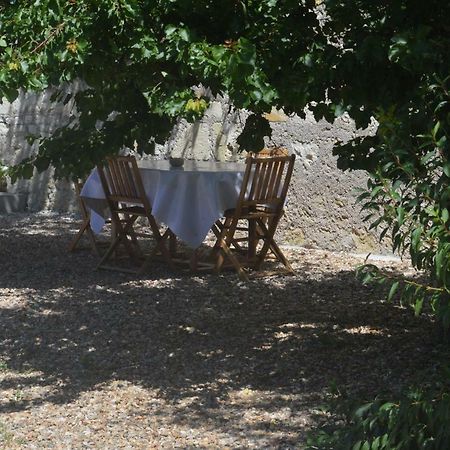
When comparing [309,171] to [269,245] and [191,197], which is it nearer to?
[269,245]

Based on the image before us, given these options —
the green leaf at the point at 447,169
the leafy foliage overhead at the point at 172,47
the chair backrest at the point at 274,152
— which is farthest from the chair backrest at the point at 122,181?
the green leaf at the point at 447,169

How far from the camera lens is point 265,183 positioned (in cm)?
757

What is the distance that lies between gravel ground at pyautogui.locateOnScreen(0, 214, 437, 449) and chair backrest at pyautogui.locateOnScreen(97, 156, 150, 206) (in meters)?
0.58

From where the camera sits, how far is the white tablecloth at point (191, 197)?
24.7 ft

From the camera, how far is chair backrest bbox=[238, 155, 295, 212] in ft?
24.2

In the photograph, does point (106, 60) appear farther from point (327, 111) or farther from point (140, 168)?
point (140, 168)

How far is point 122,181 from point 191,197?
56 cm

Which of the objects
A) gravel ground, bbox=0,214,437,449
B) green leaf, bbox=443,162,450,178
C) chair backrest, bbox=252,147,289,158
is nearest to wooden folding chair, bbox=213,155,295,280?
gravel ground, bbox=0,214,437,449

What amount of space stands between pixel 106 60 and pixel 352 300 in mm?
2865

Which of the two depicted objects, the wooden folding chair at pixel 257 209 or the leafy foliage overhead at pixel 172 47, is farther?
the wooden folding chair at pixel 257 209

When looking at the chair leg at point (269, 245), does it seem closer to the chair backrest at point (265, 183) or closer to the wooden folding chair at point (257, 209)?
the wooden folding chair at point (257, 209)

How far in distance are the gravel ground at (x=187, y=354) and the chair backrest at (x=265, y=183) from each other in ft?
1.91

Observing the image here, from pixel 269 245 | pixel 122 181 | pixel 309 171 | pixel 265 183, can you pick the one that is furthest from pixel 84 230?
pixel 309 171

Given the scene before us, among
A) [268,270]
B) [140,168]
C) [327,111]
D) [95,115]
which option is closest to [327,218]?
[268,270]
